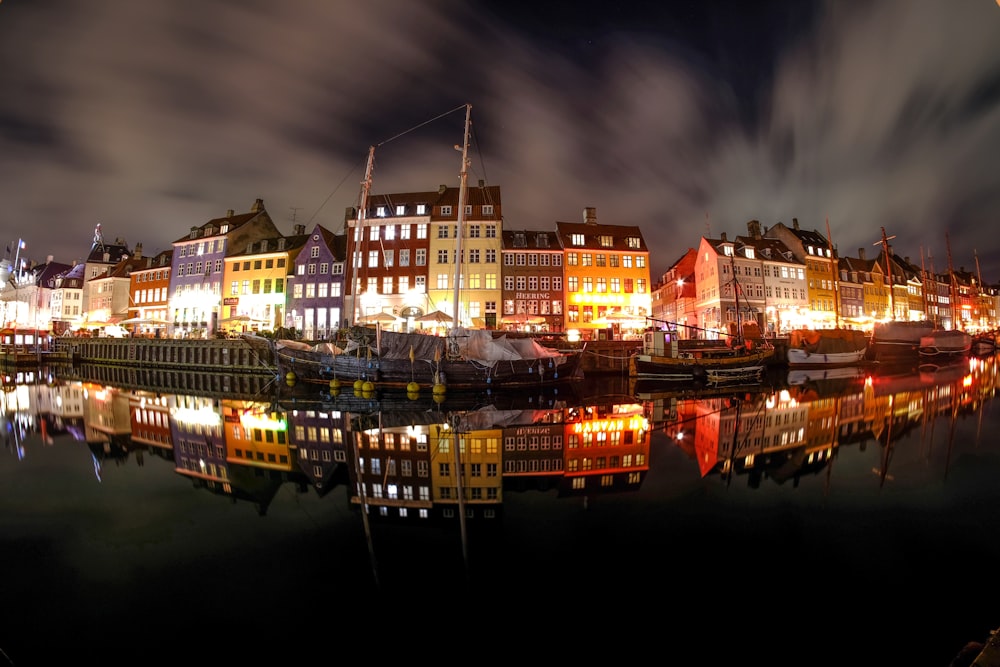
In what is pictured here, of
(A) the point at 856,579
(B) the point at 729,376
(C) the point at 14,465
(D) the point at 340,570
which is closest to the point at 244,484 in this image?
(D) the point at 340,570

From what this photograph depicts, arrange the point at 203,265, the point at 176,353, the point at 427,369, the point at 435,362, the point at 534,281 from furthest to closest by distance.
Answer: the point at 203,265 < the point at 534,281 < the point at 176,353 < the point at 427,369 < the point at 435,362

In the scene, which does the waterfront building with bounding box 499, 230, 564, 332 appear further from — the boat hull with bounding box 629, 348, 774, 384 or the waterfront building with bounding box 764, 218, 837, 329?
the waterfront building with bounding box 764, 218, 837, 329

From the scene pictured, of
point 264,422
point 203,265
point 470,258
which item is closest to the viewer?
point 264,422

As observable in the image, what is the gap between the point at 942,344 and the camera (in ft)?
174

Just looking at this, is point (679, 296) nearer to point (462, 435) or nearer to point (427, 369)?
point (427, 369)

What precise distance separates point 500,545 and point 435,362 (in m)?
20.3

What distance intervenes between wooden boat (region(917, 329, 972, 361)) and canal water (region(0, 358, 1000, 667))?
50635 millimetres

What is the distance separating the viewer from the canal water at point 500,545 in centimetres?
434

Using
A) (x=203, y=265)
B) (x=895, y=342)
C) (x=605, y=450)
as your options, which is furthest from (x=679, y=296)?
(x=203, y=265)

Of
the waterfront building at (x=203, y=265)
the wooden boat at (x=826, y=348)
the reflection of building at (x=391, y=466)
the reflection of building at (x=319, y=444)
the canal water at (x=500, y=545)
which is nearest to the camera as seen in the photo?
the canal water at (x=500, y=545)

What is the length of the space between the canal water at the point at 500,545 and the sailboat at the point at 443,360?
11847 millimetres

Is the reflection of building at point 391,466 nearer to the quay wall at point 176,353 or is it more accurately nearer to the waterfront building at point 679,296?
the quay wall at point 176,353

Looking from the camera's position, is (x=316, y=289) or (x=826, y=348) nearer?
(x=826, y=348)

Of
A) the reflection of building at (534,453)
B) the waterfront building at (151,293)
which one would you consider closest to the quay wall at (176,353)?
the waterfront building at (151,293)
